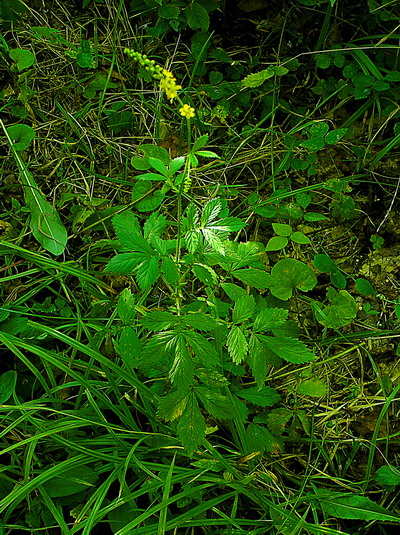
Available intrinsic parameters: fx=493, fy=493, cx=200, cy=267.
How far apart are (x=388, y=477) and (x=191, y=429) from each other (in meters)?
0.66

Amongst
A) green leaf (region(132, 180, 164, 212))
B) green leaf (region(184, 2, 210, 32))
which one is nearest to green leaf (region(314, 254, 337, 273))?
green leaf (region(132, 180, 164, 212))

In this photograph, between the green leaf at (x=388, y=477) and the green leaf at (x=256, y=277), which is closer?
the green leaf at (x=256, y=277)

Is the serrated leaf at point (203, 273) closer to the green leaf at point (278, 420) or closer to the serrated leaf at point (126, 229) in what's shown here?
the serrated leaf at point (126, 229)

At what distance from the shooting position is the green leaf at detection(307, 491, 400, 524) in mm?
1348

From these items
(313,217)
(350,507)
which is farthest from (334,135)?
(350,507)

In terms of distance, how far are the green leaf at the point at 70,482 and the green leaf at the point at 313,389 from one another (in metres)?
0.64

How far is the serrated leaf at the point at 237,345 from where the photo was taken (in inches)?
45.7

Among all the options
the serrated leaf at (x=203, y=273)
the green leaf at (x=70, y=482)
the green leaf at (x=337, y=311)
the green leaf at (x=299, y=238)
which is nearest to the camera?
the serrated leaf at (x=203, y=273)

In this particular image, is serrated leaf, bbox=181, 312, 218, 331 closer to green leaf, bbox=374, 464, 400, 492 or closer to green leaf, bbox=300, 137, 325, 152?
green leaf, bbox=374, 464, 400, 492

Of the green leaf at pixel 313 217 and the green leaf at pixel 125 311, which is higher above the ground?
the green leaf at pixel 125 311

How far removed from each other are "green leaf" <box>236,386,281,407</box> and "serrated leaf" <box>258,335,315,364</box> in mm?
265

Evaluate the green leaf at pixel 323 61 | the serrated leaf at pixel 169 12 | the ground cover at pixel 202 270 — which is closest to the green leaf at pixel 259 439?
the ground cover at pixel 202 270

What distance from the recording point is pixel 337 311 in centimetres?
159

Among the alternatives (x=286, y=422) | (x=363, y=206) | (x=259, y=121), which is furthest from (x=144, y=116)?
(x=286, y=422)
